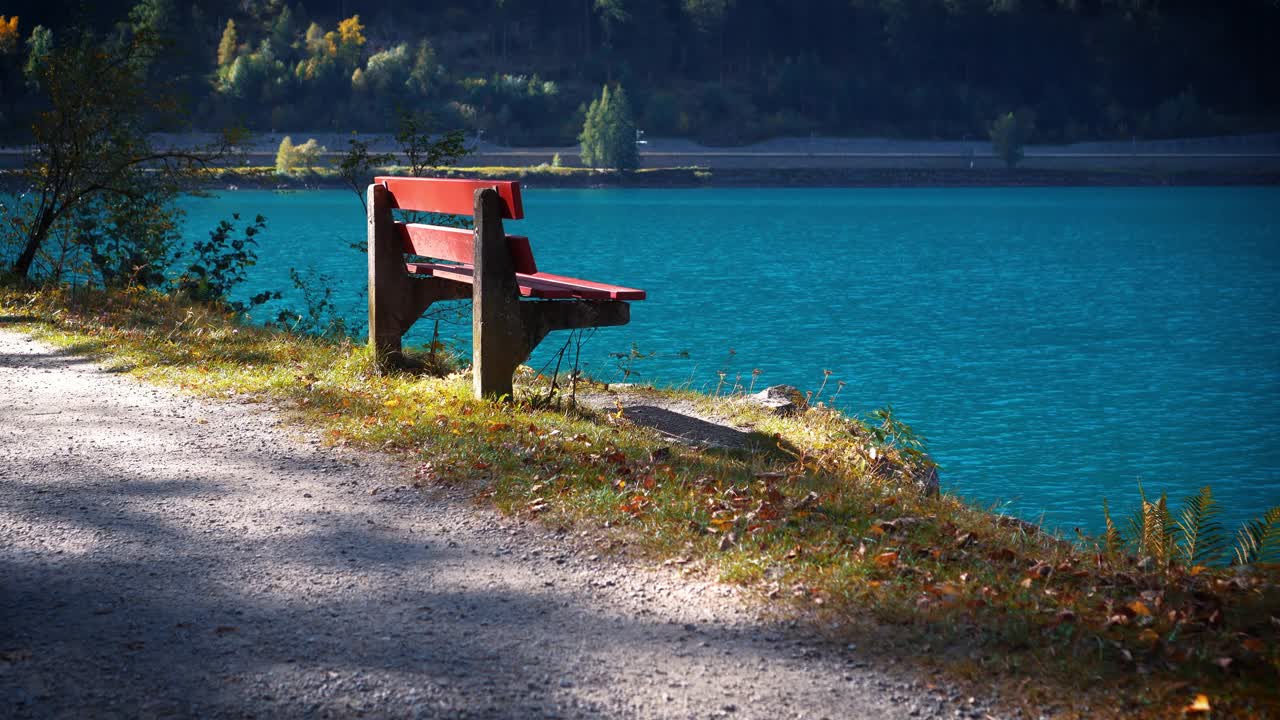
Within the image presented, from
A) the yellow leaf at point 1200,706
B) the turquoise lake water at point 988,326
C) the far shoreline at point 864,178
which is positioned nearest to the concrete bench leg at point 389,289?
the turquoise lake water at point 988,326

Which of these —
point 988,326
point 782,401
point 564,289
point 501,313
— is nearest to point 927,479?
point 782,401

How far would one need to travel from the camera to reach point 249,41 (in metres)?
158

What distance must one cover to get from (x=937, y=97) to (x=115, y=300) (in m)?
156

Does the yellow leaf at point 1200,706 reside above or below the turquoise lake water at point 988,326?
above

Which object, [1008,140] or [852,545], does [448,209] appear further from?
[1008,140]

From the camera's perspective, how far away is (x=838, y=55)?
166m

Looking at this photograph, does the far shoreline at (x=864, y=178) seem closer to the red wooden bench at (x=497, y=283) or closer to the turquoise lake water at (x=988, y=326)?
the turquoise lake water at (x=988, y=326)

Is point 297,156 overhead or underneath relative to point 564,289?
overhead

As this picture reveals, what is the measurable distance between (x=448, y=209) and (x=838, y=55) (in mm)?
165838

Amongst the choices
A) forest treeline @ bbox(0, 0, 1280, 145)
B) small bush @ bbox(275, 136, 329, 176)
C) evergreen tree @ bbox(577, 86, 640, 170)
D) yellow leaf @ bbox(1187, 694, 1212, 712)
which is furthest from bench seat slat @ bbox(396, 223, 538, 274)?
forest treeline @ bbox(0, 0, 1280, 145)

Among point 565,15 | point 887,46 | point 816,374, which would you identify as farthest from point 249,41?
point 816,374

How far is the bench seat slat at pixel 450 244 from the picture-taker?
7609 millimetres

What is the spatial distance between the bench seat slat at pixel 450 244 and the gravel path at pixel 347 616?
1811 mm

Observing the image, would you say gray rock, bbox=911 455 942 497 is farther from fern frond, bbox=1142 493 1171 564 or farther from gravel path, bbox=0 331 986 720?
gravel path, bbox=0 331 986 720
